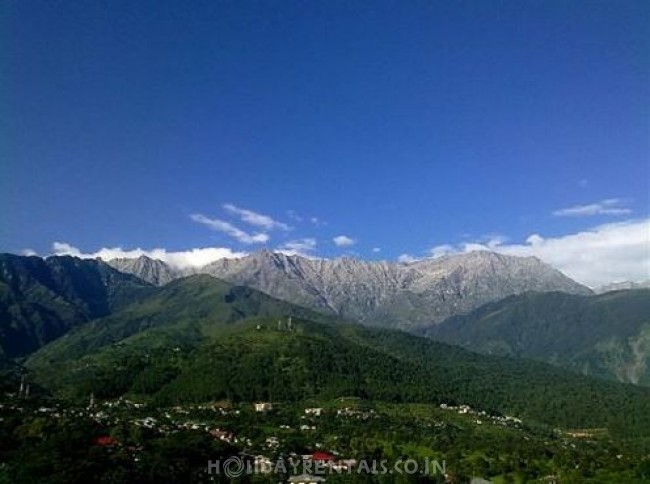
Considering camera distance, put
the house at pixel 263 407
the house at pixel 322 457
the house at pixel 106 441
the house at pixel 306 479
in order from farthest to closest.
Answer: the house at pixel 263 407
the house at pixel 322 457
the house at pixel 106 441
the house at pixel 306 479

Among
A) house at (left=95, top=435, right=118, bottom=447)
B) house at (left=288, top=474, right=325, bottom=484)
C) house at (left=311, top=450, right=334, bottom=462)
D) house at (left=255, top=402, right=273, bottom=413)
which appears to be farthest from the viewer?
house at (left=255, top=402, right=273, bottom=413)

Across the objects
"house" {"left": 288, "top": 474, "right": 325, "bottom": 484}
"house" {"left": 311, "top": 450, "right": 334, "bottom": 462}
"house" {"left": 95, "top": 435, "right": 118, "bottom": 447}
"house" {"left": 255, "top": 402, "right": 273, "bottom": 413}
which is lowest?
"house" {"left": 288, "top": 474, "right": 325, "bottom": 484}

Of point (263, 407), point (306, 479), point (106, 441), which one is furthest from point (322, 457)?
point (263, 407)

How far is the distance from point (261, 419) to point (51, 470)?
91.3 m

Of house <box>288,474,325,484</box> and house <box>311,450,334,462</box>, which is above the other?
house <box>311,450,334,462</box>

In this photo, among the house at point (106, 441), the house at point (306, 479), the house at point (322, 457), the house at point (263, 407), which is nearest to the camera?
the house at point (306, 479)

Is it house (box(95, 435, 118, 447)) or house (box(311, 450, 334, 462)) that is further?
house (box(311, 450, 334, 462))

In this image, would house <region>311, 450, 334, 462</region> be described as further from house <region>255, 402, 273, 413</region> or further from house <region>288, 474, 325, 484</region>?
house <region>255, 402, 273, 413</region>

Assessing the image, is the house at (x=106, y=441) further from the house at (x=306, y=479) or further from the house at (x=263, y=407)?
the house at (x=263, y=407)

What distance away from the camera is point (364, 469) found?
105375 millimetres

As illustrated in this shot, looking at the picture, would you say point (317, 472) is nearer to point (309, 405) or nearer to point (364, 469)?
point (364, 469)

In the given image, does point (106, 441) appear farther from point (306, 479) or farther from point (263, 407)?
point (263, 407)

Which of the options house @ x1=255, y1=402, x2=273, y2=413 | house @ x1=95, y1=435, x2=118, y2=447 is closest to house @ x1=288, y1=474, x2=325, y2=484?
house @ x1=95, y1=435, x2=118, y2=447

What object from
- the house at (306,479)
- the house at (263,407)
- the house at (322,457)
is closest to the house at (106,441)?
the house at (306,479)
